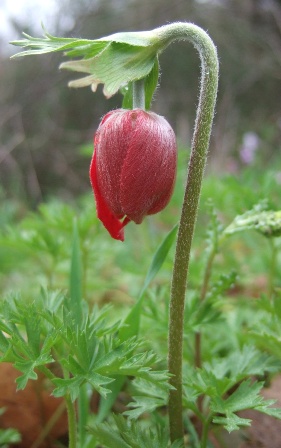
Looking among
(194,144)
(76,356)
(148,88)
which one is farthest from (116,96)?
(76,356)

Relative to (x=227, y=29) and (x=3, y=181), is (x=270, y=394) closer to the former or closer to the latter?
(x=3, y=181)

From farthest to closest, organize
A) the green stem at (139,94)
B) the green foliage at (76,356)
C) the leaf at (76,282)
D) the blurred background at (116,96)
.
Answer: the blurred background at (116,96)
the leaf at (76,282)
the green stem at (139,94)
the green foliage at (76,356)

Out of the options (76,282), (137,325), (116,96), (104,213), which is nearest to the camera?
(104,213)

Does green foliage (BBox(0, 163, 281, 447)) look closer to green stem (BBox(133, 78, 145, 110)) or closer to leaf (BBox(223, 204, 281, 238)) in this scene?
leaf (BBox(223, 204, 281, 238))

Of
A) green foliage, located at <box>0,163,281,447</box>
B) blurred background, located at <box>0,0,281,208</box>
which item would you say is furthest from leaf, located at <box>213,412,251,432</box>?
blurred background, located at <box>0,0,281,208</box>

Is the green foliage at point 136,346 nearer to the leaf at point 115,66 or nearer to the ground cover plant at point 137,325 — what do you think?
the ground cover plant at point 137,325

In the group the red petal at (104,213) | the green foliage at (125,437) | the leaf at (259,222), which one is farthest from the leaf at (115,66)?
the green foliage at (125,437)

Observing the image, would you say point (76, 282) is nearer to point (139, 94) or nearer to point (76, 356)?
point (76, 356)
